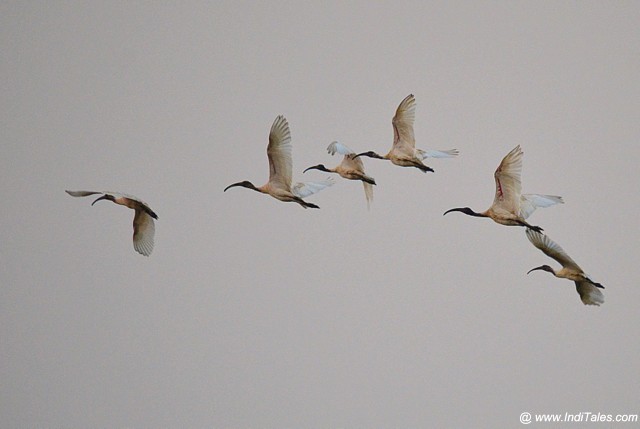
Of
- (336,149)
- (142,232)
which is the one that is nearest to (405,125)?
(336,149)

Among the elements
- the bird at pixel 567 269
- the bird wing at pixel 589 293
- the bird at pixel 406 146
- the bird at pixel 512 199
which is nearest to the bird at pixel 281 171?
the bird at pixel 406 146

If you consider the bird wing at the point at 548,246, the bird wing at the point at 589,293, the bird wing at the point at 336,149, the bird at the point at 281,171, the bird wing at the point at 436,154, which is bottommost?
the bird wing at the point at 589,293

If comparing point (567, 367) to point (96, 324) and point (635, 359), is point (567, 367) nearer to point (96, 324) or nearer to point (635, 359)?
point (635, 359)

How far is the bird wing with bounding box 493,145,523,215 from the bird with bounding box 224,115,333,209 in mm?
4762

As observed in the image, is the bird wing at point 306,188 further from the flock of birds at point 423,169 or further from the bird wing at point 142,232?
the bird wing at point 142,232

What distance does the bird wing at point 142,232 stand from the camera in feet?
128

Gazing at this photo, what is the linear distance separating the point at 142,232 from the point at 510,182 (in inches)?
378

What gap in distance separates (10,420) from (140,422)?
8.72 metres

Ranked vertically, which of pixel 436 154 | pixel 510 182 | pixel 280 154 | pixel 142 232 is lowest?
pixel 142 232

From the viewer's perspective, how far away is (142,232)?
128 feet

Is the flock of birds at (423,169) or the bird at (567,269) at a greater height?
the flock of birds at (423,169)

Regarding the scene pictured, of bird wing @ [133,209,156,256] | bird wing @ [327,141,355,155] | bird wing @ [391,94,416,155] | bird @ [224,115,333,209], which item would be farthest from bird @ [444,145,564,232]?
bird wing @ [133,209,156,256]

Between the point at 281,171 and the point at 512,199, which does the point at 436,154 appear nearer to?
the point at 512,199

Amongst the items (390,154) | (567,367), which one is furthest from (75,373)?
(390,154)
